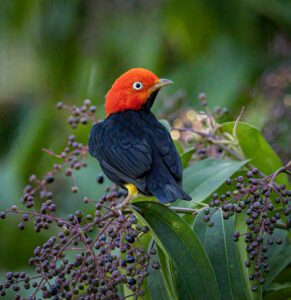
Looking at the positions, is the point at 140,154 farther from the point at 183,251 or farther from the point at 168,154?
the point at 183,251

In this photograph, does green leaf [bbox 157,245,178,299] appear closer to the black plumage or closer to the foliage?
the foliage

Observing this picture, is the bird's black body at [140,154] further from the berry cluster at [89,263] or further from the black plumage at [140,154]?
the berry cluster at [89,263]

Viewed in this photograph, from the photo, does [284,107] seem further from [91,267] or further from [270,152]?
[91,267]

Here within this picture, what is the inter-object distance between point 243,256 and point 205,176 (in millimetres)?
574

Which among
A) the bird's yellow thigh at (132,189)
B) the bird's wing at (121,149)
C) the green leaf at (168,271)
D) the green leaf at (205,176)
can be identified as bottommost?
the green leaf at (168,271)

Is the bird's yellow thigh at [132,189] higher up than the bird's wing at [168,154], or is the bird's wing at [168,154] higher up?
the bird's wing at [168,154]

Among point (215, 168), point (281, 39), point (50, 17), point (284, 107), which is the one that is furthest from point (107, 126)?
point (50, 17)

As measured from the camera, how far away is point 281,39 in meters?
4.52

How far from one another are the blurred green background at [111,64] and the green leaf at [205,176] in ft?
4.03

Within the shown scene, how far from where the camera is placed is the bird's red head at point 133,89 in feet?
8.32

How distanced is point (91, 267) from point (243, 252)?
0.62m

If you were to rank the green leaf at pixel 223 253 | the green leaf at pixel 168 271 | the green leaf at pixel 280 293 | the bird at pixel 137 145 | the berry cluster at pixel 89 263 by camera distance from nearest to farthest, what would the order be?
the berry cluster at pixel 89 263 → the green leaf at pixel 168 271 → the green leaf at pixel 223 253 → the green leaf at pixel 280 293 → the bird at pixel 137 145

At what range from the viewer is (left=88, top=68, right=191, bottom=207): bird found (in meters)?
2.20

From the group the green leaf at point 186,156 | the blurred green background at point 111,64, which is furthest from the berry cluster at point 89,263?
the blurred green background at point 111,64
